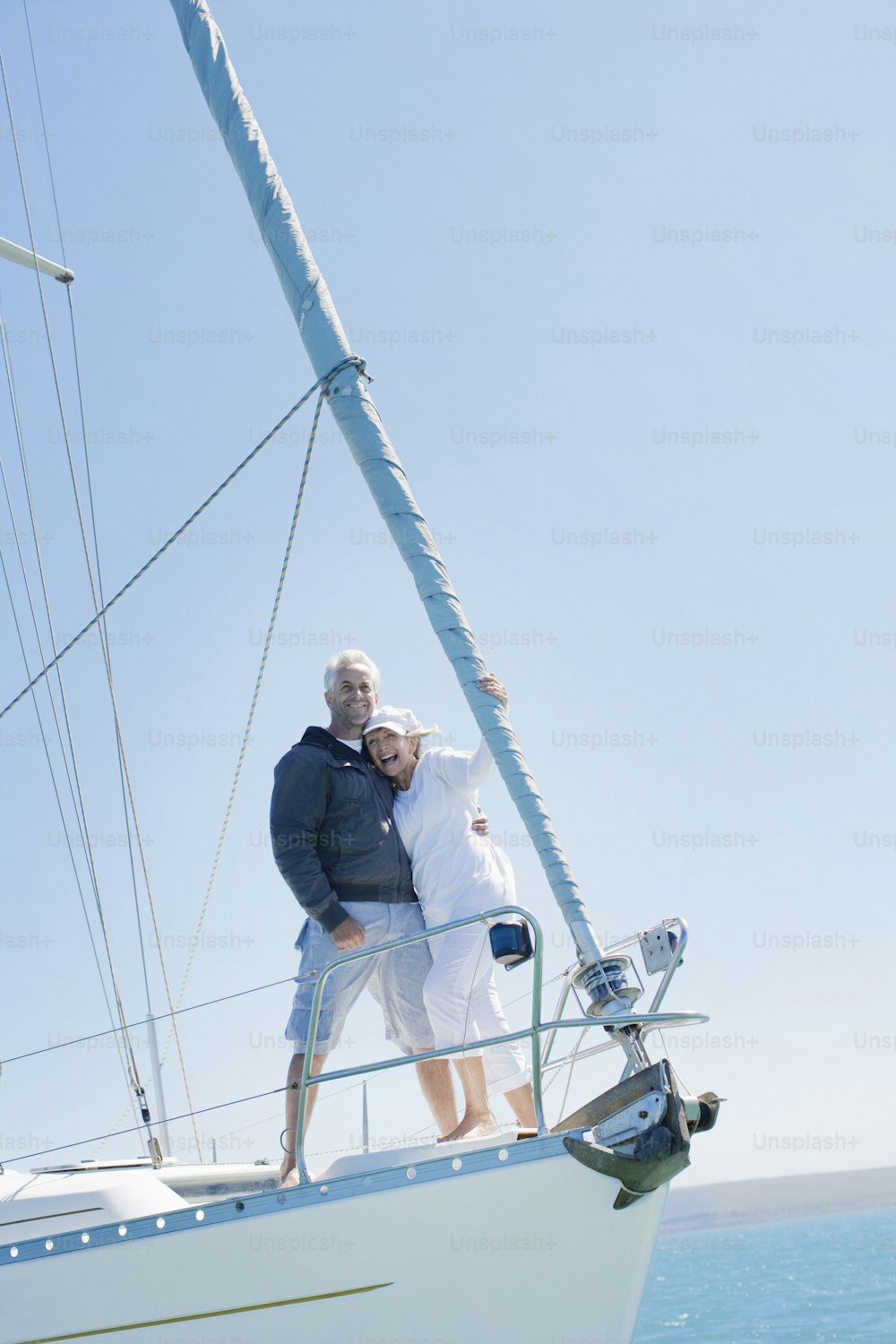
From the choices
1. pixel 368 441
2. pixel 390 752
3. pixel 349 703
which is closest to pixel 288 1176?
pixel 390 752

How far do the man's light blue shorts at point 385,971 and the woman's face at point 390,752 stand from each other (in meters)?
0.72

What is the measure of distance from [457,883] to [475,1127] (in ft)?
4.01

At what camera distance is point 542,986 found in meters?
4.84

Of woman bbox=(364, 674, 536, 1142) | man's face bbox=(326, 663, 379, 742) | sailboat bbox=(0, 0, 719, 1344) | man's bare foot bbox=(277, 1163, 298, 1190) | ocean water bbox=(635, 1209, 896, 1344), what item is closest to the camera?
sailboat bbox=(0, 0, 719, 1344)

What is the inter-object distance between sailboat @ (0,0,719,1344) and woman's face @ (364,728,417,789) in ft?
3.10

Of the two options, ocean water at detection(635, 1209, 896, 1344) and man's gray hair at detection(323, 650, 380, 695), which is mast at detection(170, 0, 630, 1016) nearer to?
man's gray hair at detection(323, 650, 380, 695)

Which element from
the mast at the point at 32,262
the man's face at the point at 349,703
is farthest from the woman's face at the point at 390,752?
the mast at the point at 32,262

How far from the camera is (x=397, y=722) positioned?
640cm

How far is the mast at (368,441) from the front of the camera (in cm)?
543

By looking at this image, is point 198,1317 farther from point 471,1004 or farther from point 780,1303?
point 780,1303

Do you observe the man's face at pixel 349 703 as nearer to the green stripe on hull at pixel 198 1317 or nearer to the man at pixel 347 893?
the man at pixel 347 893

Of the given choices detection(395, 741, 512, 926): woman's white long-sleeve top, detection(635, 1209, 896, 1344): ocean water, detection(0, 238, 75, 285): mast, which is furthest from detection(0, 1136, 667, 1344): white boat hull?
detection(635, 1209, 896, 1344): ocean water

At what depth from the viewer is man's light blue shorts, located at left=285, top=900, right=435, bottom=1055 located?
592 centimetres

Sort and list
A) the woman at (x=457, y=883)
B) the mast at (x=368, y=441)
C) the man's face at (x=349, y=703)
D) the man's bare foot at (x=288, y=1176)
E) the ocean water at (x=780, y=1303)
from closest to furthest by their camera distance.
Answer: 1. the man's bare foot at (x=288, y=1176)
2. the mast at (x=368, y=441)
3. the woman at (x=457, y=883)
4. the man's face at (x=349, y=703)
5. the ocean water at (x=780, y=1303)
